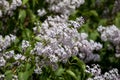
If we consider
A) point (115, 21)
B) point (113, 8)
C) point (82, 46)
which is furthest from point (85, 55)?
point (113, 8)

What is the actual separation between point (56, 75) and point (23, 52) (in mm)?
432

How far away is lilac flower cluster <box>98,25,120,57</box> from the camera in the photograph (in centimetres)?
616

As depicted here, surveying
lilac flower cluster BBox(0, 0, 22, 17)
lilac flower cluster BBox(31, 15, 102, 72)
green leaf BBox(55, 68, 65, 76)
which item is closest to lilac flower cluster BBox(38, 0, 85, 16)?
lilac flower cluster BBox(0, 0, 22, 17)

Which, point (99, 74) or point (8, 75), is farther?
point (99, 74)

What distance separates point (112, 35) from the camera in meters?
6.19

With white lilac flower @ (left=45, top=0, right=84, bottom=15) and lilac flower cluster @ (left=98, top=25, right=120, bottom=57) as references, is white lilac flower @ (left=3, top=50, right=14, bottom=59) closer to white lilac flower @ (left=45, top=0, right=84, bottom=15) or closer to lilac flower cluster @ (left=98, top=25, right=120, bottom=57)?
white lilac flower @ (left=45, top=0, right=84, bottom=15)

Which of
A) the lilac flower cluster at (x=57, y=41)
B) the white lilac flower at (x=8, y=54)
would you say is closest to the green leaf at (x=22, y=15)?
the lilac flower cluster at (x=57, y=41)

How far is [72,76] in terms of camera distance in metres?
5.25

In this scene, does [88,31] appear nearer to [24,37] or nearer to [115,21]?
[115,21]

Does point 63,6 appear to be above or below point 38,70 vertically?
above

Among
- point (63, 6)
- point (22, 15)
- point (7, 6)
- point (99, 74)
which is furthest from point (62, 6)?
point (99, 74)

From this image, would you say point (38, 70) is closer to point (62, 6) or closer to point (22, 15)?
point (22, 15)

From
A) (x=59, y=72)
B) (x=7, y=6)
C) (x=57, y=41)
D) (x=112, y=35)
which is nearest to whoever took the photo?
(x=57, y=41)

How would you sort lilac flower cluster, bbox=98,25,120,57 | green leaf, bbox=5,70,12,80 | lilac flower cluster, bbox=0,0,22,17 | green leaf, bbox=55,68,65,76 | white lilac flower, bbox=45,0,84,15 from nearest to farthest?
green leaf, bbox=5,70,12,80 < green leaf, bbox=55,68,65,76 < lilac flower cluster, bbox=0,0,22,17 < lilac flower cluster, bbox=98,25,120,57 < white lilac flower, bbox=45,0,84,15
